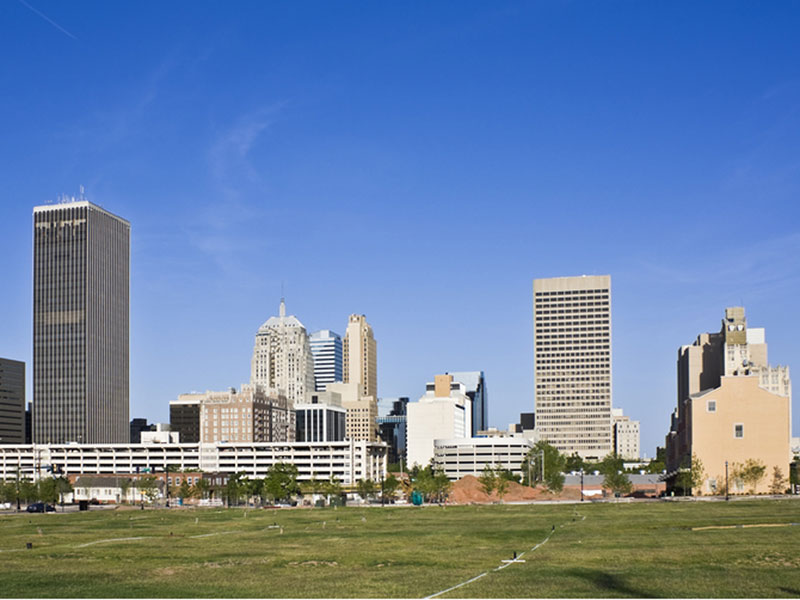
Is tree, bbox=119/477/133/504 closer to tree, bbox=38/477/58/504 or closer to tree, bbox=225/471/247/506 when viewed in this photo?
tree, bbox=38/477/58/504

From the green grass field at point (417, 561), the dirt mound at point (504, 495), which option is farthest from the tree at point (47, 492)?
the green grass field at point (417, 561)

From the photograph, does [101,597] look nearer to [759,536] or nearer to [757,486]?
[759,536]

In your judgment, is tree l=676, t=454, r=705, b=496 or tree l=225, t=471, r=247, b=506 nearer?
tree l=676, t=454, r=705, b=496

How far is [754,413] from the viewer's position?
16225cm

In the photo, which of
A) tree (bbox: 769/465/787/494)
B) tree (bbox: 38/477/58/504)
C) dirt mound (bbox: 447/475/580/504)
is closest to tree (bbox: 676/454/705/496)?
tree (bbox: 769/465/787/494)

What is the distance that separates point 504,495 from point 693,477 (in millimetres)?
31526

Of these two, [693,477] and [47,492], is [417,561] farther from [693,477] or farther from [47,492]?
[47,492]

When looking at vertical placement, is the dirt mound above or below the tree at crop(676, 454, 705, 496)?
below

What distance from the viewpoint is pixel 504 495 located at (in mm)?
168125

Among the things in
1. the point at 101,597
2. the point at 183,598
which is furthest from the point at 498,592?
the point at 101,597

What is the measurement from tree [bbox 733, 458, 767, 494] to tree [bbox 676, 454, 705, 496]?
5.57 m

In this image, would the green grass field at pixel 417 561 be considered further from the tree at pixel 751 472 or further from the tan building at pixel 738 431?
the tan building at pixel 738 431

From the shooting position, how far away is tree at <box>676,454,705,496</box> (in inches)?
6142

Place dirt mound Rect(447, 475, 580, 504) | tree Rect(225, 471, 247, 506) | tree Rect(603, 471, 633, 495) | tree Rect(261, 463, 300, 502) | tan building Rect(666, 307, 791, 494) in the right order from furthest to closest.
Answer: tree Rect(603, 471, 633, 495) < tree Rect(225, 471, 247, 506) < tree Rect(261, 463, 300, 502) < dirt mound Rect(447, 475, 580, 504) < tan building Rect(666, 307, 791, 494)
